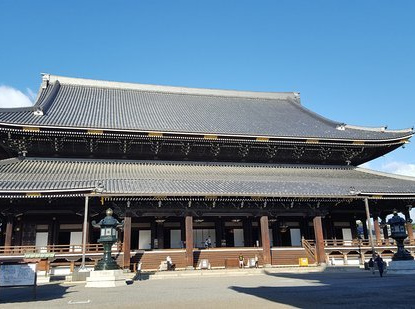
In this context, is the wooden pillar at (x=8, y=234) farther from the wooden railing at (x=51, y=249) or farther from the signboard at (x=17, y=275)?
the signboard at (x=17, y=275)

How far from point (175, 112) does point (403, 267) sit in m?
21.6

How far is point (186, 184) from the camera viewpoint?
2361 centimetres

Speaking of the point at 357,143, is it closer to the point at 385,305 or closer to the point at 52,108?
the point at 385,305

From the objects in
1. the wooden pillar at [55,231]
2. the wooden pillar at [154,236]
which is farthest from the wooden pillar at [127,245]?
the wooden pillar at [55,231]

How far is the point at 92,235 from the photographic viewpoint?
25172 millimetres

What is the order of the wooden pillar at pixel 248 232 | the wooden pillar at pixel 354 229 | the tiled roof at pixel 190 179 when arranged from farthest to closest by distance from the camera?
the wooden pillar at pixel 354 229 → the wooden pillar at pixel 248 232 → the tiled roof at pixel 190 179

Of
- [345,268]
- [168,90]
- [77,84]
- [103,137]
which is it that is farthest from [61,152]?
[345,268]

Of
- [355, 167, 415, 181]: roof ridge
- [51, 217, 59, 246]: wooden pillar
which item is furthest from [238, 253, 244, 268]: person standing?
[355, 167, 415, 181]: roof ridge

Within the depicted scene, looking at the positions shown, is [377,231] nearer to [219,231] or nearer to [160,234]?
[219,231]

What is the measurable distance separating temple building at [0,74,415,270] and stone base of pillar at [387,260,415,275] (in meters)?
4.85

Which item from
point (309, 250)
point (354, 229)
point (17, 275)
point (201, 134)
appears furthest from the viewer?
point (354, 229)

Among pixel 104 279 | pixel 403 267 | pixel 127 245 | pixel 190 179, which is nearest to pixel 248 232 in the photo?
pixel 190 179

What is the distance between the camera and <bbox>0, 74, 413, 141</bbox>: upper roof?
26.3m

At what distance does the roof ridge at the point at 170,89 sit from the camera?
36406 mm
